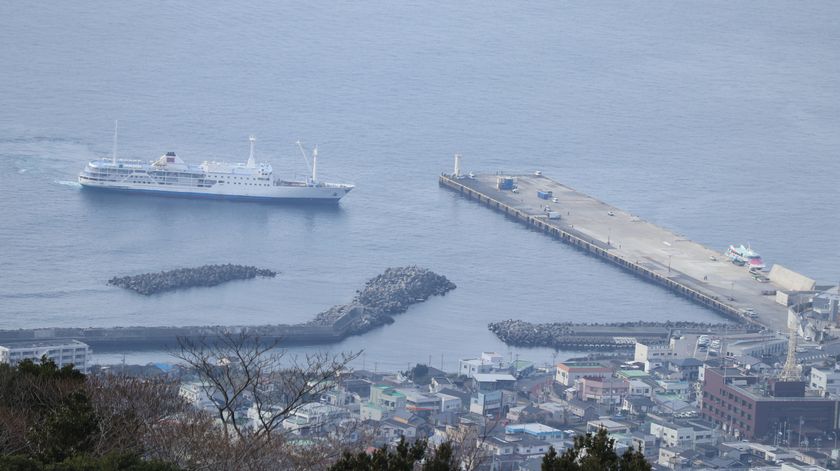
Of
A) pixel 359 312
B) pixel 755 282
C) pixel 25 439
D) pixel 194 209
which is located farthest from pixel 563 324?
pixel 25 439

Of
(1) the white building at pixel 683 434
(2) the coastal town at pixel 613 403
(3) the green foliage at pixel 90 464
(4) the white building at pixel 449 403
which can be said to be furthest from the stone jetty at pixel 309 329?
(3) the green foliage at pixel 90 464

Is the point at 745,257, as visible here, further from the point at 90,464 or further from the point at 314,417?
the point at 90,464

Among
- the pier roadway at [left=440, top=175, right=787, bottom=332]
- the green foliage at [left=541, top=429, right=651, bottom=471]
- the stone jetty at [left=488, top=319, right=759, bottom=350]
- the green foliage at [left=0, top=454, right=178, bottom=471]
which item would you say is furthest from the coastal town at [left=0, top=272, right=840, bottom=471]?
the green foliage at [left=541, top=429, right=651, bottom=471]

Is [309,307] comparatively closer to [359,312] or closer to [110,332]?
[359,312]

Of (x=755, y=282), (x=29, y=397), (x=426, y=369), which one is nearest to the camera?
(x=29, y=397)

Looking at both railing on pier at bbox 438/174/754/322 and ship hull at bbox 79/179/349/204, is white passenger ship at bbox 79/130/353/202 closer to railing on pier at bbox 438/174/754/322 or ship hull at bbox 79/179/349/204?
ship hull at bbox 79/179/349/204

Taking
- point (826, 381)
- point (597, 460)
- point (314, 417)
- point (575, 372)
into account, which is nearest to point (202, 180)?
point (575, 372)
